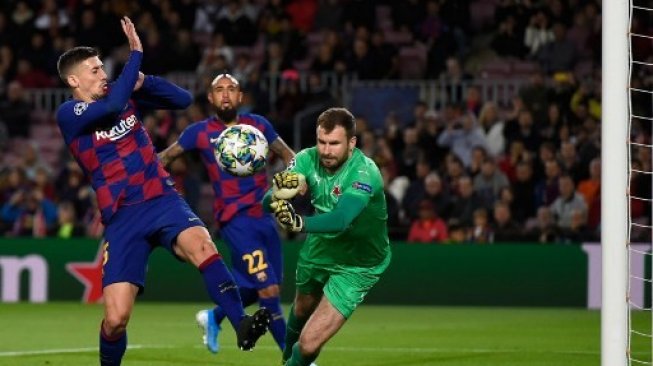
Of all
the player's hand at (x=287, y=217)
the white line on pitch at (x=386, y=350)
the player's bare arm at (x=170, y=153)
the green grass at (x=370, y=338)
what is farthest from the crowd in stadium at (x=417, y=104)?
the player's hand at (x=287, y=217)

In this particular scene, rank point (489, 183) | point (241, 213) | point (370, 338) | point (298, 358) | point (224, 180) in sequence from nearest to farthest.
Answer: point (298, 358), point (241, 213), point (224, 180), point (370, 338), point (489, 183)

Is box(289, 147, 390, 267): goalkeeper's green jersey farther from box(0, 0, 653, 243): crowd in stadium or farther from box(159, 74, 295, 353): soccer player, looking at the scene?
box(0, 0, 653, 243): crowd in stadium

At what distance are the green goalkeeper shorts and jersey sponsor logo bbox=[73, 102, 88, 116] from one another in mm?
1615

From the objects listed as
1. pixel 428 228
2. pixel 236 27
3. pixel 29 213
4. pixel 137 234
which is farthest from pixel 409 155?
pixel 137 234

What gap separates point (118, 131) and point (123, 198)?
42 cm

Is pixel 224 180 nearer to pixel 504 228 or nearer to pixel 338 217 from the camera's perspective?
pixel 338 217

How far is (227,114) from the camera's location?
11.1m

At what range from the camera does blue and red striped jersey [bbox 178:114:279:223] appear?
1114 cm

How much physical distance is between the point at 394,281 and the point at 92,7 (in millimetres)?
8306

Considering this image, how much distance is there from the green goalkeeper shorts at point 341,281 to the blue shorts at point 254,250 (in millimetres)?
1917

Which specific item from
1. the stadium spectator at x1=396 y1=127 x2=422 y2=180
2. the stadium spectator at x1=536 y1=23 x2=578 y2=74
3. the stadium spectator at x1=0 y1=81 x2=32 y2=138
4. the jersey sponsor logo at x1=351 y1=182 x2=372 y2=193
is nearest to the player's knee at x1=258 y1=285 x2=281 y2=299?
the jersey sponsor logo at x1=351 y1=182 x2=372 y2=193

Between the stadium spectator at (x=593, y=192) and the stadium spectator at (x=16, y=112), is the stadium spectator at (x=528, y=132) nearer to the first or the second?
the stadium spectator at (x=593, y=192)

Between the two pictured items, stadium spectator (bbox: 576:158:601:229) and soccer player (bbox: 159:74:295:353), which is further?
stadium spectator (bbox: 576:158:601:229)

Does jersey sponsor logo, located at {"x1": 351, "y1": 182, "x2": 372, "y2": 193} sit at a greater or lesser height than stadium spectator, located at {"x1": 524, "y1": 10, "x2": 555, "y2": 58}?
greater
